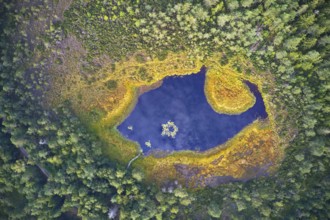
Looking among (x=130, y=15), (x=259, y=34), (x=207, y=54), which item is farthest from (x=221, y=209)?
(x=130, y=15)

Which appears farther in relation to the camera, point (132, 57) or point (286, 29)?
point (132, 57)

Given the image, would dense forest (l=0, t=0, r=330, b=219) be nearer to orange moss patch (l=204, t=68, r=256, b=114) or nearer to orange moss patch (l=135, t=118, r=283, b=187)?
orange moss patch (l=135, t=118, r=283, b=187)

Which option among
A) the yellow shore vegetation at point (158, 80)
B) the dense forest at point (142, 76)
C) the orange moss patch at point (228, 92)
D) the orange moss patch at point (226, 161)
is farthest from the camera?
the orange moss patch at point (228, 92)

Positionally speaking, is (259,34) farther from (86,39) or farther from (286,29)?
(86,39)

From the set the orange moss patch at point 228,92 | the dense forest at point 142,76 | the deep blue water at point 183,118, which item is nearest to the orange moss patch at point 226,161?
the deep blue water at point 183,118

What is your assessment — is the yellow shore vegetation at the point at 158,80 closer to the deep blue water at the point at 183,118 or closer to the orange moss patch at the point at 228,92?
the orange moss patch at the point at 228,92

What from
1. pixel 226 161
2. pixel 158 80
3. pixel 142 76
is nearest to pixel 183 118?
pixel 158 80
